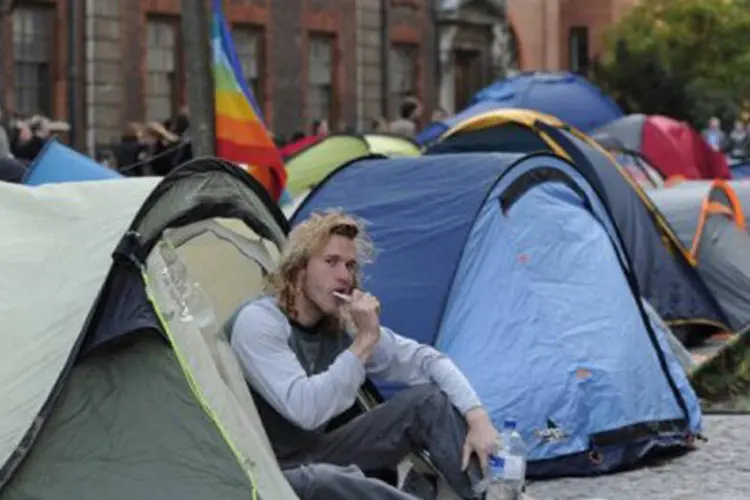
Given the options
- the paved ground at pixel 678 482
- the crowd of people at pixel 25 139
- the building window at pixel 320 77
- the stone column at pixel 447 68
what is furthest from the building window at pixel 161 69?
the paved ground at pixel 678 482

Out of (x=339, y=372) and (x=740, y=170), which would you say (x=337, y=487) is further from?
(x=740, y=170)

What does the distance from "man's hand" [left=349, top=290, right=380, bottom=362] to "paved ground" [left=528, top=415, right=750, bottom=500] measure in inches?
65.0

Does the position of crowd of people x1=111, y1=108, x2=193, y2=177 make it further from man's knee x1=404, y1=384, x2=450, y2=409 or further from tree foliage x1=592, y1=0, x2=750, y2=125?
tree foliage x1=592, y1=0, x2=750, y2=125

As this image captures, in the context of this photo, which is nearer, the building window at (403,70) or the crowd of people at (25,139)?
the crowd of people at (25,139)

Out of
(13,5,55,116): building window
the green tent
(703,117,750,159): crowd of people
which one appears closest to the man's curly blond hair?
the green tent

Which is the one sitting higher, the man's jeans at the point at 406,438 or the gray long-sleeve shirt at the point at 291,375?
the gray long-sleeve shirt at the point at 291,375

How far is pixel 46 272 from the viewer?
20.5 feet

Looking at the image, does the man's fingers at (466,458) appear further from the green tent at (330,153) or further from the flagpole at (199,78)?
the green tent at (330,153)

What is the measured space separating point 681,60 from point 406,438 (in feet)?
112

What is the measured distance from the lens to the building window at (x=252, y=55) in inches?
1088

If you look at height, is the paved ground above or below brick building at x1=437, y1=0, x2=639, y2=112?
below

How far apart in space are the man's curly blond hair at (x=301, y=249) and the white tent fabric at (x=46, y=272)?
0.57 metres

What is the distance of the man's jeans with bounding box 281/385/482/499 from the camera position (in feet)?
21.5

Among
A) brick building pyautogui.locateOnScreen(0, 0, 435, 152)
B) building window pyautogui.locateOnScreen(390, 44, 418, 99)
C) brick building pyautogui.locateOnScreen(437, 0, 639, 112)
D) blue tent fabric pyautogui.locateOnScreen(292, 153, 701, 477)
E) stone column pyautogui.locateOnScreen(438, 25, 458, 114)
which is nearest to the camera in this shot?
blue tent fabric pyautogui.locateOnScreen(292, 153, 701, 477)
